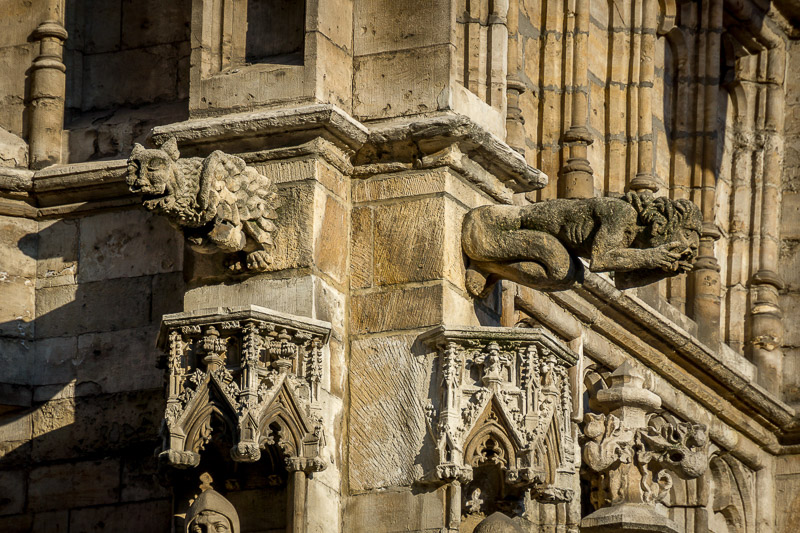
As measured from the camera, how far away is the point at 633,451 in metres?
13.4

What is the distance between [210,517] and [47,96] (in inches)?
100

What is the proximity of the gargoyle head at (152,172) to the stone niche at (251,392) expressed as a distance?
0.47m

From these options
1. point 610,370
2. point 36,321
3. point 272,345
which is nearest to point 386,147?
→ point 272,345

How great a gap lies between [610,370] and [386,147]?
3.64m

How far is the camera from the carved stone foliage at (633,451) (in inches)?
524

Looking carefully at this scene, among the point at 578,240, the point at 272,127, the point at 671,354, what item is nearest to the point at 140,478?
the point at 272,127

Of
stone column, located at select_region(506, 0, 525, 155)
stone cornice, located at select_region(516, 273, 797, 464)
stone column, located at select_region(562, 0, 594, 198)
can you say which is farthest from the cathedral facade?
stone column, located at select_region(562, 0, 594, 198)

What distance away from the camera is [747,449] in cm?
1605

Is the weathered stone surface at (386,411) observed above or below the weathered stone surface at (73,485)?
above

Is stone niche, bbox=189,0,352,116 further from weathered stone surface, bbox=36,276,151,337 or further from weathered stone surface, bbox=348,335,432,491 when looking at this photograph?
weathered stone surface, bbox=348,335,432,491

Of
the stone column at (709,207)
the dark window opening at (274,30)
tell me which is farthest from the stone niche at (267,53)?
the stone column at (709,207)

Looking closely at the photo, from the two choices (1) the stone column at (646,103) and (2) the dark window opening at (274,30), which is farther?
(1) the stone column at (646,103)

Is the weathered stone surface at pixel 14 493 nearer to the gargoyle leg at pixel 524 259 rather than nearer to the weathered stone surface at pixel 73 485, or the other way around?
the weathered stone surface at pixel 73 485

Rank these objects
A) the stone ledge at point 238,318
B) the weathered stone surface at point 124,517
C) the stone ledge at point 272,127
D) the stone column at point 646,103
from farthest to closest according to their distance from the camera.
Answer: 1. the stone column at point 646,103
2. the weathered stone surface at point 124,517
3. the stone ledge at point 272,127
4. the stone ledge at point 238,318
